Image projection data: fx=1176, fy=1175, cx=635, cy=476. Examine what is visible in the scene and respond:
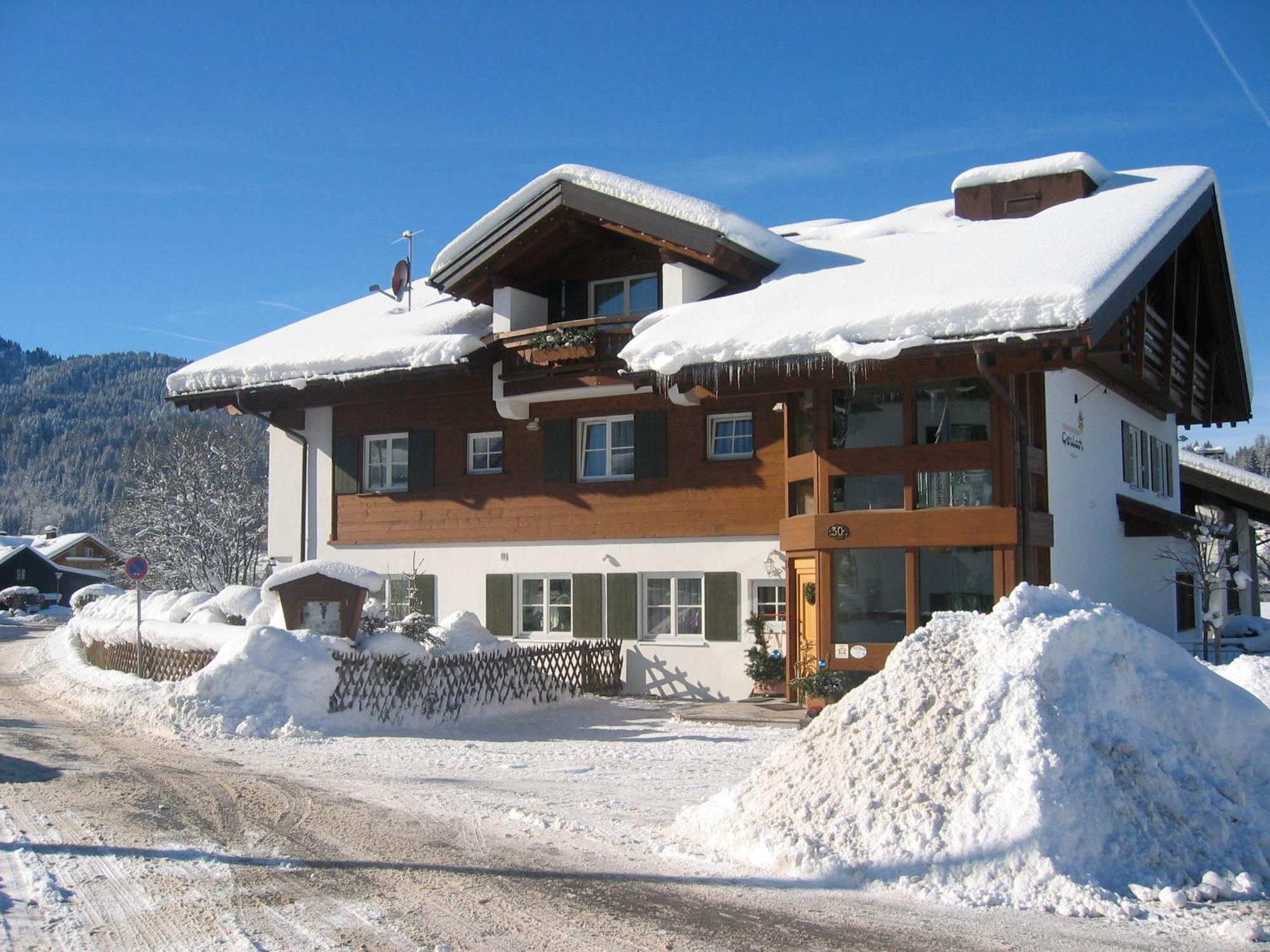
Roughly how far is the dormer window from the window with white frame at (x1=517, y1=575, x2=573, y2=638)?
4692 millimetres

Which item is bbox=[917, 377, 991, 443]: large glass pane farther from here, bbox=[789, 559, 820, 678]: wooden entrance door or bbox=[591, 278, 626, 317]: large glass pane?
bbox=[591, 278, 626, 317]: large glass pane

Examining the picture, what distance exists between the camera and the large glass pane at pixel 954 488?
15555 mm

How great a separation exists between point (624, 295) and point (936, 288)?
251 inches

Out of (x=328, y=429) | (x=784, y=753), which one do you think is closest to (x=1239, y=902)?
(x=784, y=753)

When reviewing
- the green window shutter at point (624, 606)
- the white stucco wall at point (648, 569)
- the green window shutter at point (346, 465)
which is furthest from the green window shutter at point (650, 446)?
the green window shutter at point (346, 465)

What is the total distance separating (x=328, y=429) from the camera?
23.0 metres

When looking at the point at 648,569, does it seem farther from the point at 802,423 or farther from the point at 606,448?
the point at 802,423

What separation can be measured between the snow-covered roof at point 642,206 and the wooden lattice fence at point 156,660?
7773 mm

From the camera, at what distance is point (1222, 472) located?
27391 millimetres

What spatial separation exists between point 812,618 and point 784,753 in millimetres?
8092

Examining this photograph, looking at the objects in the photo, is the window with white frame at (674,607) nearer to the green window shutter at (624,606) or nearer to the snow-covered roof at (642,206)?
the green window shutter at (624,606)

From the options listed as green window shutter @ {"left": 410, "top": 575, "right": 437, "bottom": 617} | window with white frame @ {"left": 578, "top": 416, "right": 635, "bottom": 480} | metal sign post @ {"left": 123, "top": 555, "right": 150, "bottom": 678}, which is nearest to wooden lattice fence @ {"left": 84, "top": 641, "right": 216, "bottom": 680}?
metal sign post @ {"left": 123, "top": 555, "right": 150, "bottom": 678}

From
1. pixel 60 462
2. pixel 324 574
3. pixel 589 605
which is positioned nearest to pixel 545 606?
pixel 589 605

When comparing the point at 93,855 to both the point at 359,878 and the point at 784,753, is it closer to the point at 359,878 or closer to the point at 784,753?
the point at 359,878
